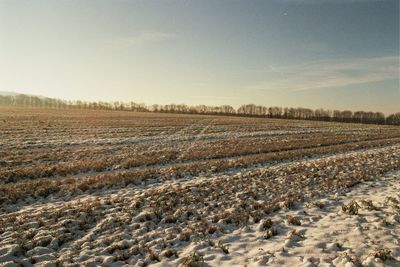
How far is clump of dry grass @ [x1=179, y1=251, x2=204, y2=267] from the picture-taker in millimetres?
6734

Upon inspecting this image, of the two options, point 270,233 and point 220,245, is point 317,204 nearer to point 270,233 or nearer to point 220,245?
point 270,233

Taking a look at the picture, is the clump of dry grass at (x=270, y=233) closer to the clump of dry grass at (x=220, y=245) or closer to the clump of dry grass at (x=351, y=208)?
the clump of dry grass at (x=220, y=245)

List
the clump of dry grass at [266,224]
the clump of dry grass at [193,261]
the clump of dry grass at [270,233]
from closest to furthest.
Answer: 1. the clump of dry grass at [193,261]
2. the clump of dry grass at [270,233]
3. the clump of dry grass at [266,224]

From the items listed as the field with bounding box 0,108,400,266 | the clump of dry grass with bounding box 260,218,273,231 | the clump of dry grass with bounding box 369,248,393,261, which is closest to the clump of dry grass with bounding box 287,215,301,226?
the field with bounding box 0,108,400,266

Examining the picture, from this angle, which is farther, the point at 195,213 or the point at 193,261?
the point at 195,213

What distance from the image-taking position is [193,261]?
22.5 ft

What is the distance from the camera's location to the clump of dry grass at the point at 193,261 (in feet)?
22.1

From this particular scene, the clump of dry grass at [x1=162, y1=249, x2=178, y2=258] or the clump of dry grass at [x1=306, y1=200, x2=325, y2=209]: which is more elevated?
the clump of dry grass at [x1=306, y1=200, x2=325, y2=209]

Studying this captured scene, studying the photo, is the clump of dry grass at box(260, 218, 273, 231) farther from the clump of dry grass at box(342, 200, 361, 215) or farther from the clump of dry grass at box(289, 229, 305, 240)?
the clump of dry grass at box(342, 200, 361, 215)

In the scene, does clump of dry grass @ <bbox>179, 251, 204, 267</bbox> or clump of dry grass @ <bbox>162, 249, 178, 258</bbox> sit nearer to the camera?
clump of dry grass @ <bbox>179, 251, 204, 267</bbox>

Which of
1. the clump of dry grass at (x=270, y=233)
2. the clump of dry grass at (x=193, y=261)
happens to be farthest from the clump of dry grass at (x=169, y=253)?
the clump of dry grass at (x=270, y=233)

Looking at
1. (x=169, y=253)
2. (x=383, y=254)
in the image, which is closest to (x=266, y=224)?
(x=383, y=254)

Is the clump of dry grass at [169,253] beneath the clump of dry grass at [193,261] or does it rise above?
beneath

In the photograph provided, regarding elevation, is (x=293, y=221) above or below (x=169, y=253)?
above
